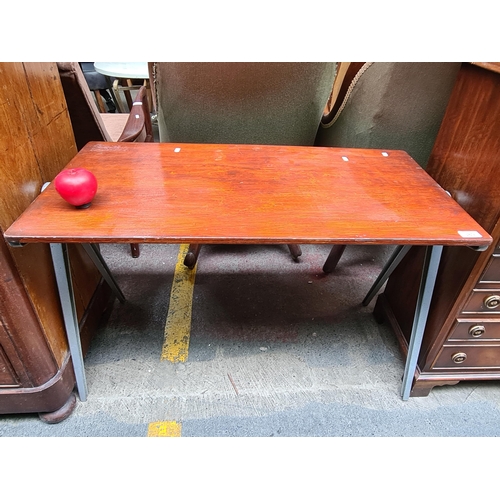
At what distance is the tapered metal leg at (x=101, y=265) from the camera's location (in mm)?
1145

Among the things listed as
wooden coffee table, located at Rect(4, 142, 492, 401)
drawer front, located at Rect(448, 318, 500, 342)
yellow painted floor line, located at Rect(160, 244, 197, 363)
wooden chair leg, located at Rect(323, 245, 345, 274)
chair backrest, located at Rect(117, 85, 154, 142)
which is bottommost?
yellow painted floor line, located at Rect(160, 244, 197, 363)

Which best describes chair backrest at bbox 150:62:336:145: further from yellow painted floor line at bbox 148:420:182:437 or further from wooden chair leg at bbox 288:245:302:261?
yellow painted floor line at bbox 148:420:182:437

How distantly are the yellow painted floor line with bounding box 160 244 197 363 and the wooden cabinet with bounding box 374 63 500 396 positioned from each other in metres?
0.85

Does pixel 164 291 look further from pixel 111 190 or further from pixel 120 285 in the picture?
pixel 111 190

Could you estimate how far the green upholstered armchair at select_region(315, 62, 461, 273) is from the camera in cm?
130

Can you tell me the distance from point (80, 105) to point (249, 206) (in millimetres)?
922

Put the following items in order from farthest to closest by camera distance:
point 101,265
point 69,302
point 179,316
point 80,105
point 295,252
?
1. point 295,252
2. point 179,316
3. point 80,105
4. point 101,265
5. point 69,302

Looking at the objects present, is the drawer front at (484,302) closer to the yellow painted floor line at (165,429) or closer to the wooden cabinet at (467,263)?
the wooden cabinet at (467,263)

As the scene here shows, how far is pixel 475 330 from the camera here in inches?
42.9

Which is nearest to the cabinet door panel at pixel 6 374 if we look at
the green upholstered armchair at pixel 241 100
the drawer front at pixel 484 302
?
the green upholstered armchair at pixel 241 100

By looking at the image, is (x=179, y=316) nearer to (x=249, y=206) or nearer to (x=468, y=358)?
(x=249, y=206)

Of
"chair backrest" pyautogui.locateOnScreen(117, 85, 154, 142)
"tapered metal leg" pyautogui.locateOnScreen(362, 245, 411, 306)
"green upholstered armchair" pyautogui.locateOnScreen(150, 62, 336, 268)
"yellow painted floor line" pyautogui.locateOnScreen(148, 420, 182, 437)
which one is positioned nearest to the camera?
"yellow painted floor line" pyautogui.locateOnScreen(148, 420, 182, 437)

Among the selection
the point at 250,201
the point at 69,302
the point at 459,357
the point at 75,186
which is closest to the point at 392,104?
the point at 250,201

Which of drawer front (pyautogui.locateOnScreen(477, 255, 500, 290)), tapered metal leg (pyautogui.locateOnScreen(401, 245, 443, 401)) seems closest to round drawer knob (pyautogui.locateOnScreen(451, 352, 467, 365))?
tapered metal leg (pyautogui.locateOnScreen(401, 245, 443, 401))
